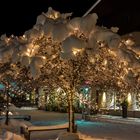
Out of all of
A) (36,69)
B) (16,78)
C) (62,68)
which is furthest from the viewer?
(16,78)

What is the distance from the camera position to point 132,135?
20.5 meters

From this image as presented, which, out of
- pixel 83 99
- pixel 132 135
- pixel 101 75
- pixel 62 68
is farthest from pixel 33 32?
pixel 132 135

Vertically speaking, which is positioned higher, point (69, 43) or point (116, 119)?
A: point (69, 43)

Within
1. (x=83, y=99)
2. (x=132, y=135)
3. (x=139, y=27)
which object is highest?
(x=139, y=27)

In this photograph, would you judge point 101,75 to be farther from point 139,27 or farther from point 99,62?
point 139,27

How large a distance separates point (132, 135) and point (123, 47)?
10.7 metres

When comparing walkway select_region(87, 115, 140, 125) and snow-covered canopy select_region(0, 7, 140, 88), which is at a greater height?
snow-covered canopy select_region(0, 7, 140, 88)

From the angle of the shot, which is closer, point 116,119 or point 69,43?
point 69,43

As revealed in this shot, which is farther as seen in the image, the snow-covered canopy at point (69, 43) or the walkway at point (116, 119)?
the walkway at point (116, 119)

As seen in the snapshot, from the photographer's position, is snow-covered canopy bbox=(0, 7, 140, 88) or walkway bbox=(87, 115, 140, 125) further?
walkway bbox=(87, 115, 140, 125)

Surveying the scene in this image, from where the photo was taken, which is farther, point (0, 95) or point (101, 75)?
point (0, 95)

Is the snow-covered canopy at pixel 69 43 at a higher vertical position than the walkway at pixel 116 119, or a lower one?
higher

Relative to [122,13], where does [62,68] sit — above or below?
below

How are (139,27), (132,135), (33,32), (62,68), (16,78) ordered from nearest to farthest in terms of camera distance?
(33,32), (62,68), (16,78), (132,135), (139,27)
